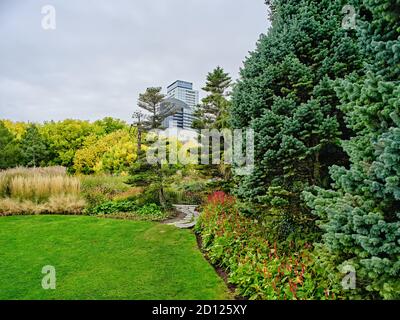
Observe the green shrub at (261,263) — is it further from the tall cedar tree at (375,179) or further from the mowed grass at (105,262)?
the tall cedar tree at (375,179)

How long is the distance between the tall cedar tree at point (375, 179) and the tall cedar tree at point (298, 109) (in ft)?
3.93

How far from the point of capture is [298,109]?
3.74 meters

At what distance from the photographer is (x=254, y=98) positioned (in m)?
4.57

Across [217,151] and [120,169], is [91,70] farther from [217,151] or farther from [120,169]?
[217,151]

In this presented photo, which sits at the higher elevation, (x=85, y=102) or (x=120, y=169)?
(x=85, y=102)

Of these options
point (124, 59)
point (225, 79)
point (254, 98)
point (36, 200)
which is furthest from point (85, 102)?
point (254, 98)

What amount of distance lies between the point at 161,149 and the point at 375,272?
301 inches

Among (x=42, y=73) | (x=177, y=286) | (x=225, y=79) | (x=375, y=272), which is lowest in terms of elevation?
(x=177, y=286)

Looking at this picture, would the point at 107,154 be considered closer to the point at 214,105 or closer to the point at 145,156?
the point at 145,156

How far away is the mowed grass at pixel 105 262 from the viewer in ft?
11.4

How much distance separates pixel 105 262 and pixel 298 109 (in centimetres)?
395
